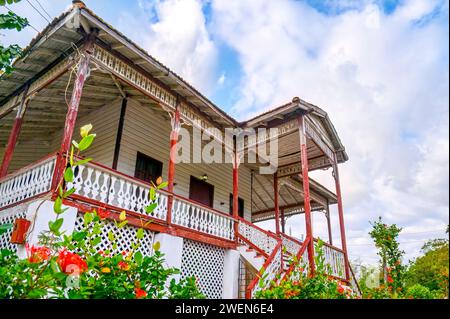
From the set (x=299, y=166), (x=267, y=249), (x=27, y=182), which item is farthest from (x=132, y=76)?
(x=299, y=166)

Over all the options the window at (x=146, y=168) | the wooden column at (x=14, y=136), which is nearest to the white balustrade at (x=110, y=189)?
the wooden column at (x=14, y=136)

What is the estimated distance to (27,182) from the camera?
6449 mm

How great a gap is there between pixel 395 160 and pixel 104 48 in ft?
22.3

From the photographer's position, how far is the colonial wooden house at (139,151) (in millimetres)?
6590

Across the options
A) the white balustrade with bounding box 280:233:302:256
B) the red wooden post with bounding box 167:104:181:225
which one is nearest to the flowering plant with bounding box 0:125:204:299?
the red wooden post with bounding box 167:104:181:225

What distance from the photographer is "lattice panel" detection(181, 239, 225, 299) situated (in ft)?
28.1

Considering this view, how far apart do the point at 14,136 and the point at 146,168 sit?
3.72m

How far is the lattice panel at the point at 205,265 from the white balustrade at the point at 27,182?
12.8 ft

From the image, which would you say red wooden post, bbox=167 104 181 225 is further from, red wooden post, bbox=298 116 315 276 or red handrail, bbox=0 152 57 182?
red wooden post, bbox=298 116 315 276

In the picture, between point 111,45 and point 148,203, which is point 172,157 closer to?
point 148,203
